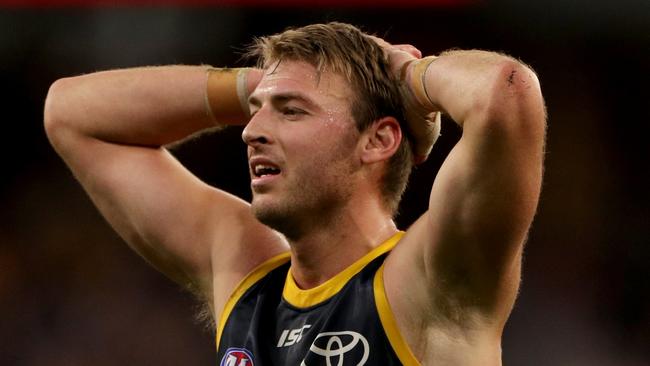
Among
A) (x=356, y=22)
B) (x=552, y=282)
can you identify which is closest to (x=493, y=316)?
(x=552, y=282)

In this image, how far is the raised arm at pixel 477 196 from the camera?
1.86 meters

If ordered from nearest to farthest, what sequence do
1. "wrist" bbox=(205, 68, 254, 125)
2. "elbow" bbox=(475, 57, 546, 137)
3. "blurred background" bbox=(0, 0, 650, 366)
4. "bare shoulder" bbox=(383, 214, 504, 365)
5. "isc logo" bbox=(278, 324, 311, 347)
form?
"elbow" bbox=(475, 57, 546, 137)
"bare shoulder" bbox=(383, 214, 504, 365)
"isc logo" bbox=(278, 324, 311, 347)
"wrist" bbox=(205, 68, 254, 125)
"blurred background" bbox=(0, 0, 650, 366)

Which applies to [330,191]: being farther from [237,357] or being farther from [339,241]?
[237,357]

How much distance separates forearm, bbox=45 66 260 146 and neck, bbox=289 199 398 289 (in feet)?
1.43

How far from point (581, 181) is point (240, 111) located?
299cm

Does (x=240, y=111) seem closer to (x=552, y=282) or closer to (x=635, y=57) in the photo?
(x=552, y=282)

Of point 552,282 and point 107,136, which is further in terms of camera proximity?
point 552,282

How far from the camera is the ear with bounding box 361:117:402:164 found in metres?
2.33

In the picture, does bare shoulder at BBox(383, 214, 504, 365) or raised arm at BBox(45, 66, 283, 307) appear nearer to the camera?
bare shoulder at BBox(383, 214, 504, 365)

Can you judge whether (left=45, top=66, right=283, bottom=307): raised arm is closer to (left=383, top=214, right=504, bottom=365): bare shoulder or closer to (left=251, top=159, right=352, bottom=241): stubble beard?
(left=251, top=159, right=352, bottom=241): stubble beard

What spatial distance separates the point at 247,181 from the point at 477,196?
353 centimetres

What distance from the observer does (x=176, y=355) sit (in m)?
5.11

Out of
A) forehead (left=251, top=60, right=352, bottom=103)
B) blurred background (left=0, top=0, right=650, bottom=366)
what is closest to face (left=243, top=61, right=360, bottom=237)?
forehead (left=251, top=60, right=352, bottom=103)

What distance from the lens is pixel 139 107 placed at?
8.77 ft
